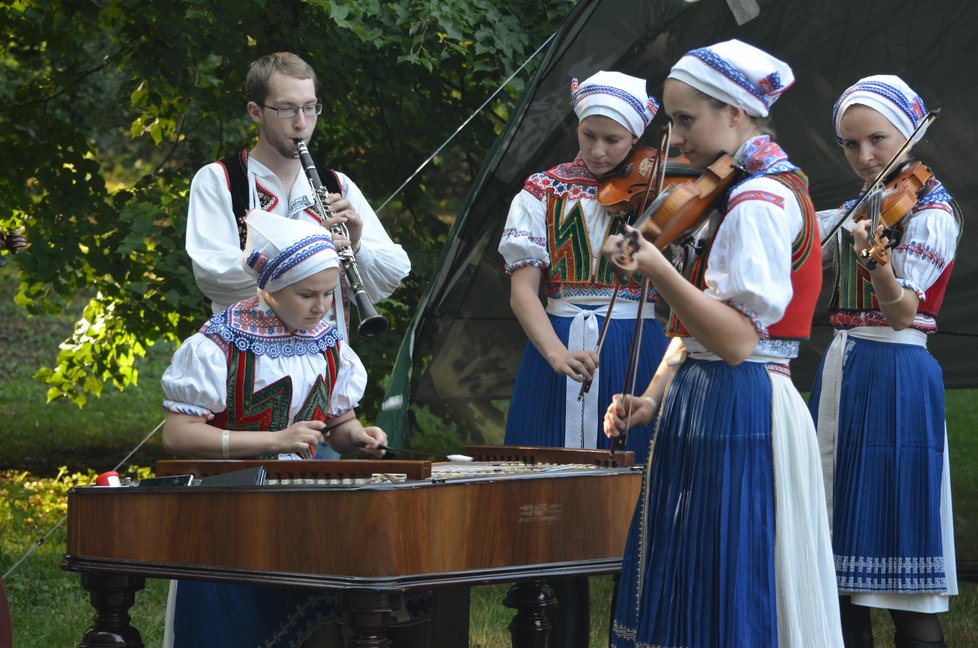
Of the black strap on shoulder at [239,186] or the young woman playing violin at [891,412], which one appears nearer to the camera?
the young woman playing violin at [891,412]

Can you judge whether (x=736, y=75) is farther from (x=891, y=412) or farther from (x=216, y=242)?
(x=216, y=242)

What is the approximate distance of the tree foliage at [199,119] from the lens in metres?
6.35

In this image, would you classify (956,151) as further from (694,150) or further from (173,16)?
(173,16)

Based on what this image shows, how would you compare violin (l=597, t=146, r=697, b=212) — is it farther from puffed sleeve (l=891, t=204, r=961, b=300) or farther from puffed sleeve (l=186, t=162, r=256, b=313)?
puffed sleeve (l=186, t=162, r=256, b=313)

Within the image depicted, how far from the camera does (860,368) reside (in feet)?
13.0

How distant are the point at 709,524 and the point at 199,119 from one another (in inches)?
229

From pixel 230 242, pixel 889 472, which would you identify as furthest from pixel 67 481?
pixel 889 472

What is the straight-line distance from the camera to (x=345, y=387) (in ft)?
11.3

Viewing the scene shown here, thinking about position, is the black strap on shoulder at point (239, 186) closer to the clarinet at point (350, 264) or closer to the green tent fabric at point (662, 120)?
the clarinet at point (350, 264)

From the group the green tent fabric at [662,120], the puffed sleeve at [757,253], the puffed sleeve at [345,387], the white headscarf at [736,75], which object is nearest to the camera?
the puffed sleeve at [757,253]

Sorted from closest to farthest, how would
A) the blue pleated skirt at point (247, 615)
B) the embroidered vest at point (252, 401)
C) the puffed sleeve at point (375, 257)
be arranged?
the blue pleated skirt at point (247, 615), the embroidered vest at point (252, 401), the puffed sleeve at point (375, 257)

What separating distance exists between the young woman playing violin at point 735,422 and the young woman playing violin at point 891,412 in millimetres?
1039

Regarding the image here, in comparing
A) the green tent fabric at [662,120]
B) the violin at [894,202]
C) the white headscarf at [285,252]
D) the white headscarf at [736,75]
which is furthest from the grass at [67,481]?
the white headscarf at [736,75]

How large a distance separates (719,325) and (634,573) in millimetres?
558
